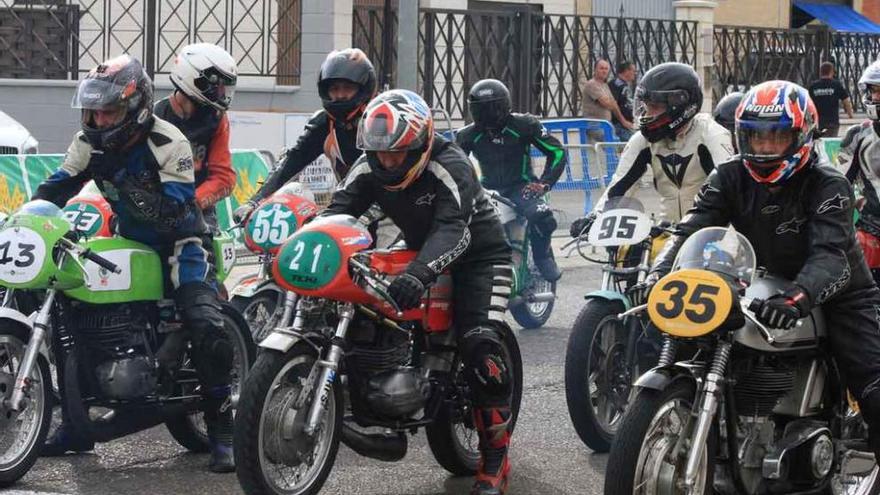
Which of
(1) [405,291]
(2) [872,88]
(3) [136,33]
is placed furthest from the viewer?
(3) [136,33]

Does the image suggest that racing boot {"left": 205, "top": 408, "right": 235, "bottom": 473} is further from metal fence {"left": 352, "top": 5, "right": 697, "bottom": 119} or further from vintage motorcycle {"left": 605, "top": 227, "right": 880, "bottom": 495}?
metal fence {"left": 352, "top": 5, "right": 697, "bottom": 119}

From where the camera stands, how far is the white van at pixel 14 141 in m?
14.6

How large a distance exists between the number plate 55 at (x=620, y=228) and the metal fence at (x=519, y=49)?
44.4 ft

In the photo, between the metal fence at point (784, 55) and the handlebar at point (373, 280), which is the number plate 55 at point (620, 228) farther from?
the metal fence at point (784, 55)

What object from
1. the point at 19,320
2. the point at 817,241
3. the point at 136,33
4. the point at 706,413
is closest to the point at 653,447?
the point at 706,413

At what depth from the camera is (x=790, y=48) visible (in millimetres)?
29984

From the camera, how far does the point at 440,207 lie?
6961mm

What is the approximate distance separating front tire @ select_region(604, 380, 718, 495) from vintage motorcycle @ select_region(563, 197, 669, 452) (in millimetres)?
2296

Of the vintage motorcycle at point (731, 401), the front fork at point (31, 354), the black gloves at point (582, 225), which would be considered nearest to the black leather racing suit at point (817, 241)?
the vintage motorcycle at point (731, 401)

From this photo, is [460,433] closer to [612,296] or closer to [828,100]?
[612,296]

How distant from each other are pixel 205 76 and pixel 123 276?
1799mm

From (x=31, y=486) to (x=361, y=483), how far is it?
139cm

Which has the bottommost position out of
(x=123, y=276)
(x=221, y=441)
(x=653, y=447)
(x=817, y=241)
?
(x=221, y=441)

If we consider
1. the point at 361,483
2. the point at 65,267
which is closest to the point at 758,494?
the point at 361,483
